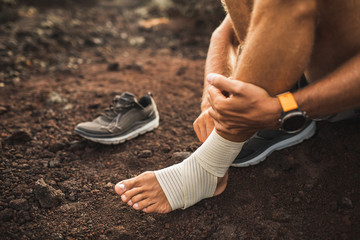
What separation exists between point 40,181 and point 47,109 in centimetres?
107

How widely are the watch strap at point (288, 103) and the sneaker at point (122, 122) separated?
1.21m

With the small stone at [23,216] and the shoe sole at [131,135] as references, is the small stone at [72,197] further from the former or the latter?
the shoe sole at [131,135]

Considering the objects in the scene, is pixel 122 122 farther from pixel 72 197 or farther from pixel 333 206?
pixel 333 206

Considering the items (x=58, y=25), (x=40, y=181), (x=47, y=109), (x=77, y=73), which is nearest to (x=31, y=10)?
(x=58, y=25)

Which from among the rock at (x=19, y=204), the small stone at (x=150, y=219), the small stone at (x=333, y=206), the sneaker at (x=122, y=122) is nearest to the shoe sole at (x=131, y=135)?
the sneaker at (x=122, y=122)

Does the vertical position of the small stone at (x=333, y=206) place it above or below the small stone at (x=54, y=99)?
below

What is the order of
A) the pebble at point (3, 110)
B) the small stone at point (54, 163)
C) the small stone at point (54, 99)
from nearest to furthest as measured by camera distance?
1. the small stone at point (54, 163)
2. the pebble at point (3, 110)
3. the small stone at point (54, 99)

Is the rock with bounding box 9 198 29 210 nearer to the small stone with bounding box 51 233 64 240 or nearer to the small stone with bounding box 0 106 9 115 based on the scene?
the small stone with bounding box 51 233 64 240

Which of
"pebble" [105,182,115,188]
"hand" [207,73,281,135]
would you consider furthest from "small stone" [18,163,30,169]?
"hand" [207,73,281,135]

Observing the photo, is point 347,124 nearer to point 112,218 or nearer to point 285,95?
point 285,95

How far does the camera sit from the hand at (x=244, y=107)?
110 cm

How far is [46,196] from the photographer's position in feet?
4.79

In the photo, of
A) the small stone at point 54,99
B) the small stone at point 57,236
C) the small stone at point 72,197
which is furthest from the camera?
the small stone at point 54,99

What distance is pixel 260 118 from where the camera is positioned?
44.2 inches
